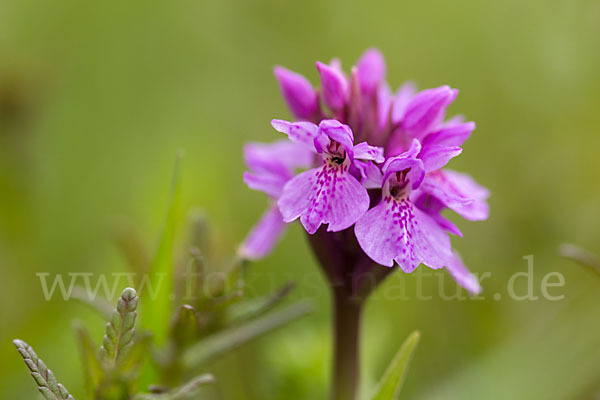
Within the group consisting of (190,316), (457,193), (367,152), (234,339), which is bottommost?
(234,339)

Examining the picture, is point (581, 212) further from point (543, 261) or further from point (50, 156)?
point (50, 156)

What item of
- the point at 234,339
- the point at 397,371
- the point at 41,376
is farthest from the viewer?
the point at 234,339

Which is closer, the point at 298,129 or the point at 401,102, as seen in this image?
the point at 298,129

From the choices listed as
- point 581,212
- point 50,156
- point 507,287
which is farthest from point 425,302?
point 50,156

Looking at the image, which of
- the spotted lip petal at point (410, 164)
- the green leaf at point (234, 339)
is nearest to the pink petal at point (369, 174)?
the spotted lip petal at point (410, 164)

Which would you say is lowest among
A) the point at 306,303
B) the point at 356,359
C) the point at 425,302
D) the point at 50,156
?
the point at 425,302

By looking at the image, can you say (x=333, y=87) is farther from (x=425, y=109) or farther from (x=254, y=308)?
(x=254, y=308)

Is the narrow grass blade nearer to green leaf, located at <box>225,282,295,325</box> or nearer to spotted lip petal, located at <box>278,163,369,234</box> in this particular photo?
green leaf, located at <box>225,282,295,325</box>

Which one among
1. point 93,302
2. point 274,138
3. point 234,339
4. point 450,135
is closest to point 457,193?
point 450,135
